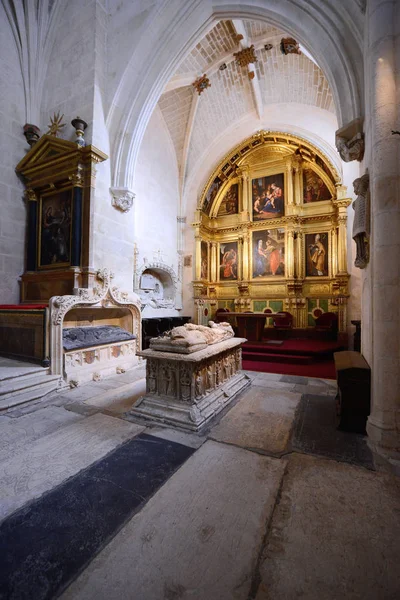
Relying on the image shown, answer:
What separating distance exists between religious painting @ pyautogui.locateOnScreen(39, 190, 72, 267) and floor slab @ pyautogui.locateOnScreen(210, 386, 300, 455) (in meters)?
4.51

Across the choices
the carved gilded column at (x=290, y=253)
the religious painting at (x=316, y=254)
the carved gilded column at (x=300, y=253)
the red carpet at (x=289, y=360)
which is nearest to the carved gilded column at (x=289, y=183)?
the carved gilded column at (x=290, y=253)

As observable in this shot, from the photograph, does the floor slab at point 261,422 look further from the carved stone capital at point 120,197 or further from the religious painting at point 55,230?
the carved stone capital at point 120,197

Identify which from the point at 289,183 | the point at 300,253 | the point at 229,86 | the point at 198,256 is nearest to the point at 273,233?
the point at 300,253

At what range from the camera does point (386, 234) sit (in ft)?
7.95

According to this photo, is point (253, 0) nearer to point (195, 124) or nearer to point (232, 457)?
point (195, 124)

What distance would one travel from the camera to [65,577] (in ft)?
3.91

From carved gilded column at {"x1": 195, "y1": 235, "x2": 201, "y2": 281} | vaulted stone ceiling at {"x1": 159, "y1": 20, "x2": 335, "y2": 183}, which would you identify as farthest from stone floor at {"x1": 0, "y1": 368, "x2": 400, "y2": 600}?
vaulted stone ceiling at {"x1": 159, "y1": 20, "x2": 335, "y2": 183}

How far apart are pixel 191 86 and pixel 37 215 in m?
7.22

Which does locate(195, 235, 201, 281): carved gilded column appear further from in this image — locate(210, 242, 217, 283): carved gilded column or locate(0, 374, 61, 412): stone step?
locate(0, 374, 61, 412): stone step

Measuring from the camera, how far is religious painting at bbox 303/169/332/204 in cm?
1010

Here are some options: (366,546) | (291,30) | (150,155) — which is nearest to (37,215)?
(150,155)

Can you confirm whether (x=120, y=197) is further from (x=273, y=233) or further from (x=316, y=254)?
(x=316, y=254)

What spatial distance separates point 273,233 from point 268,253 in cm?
82

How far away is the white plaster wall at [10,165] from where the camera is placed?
5.66 m
